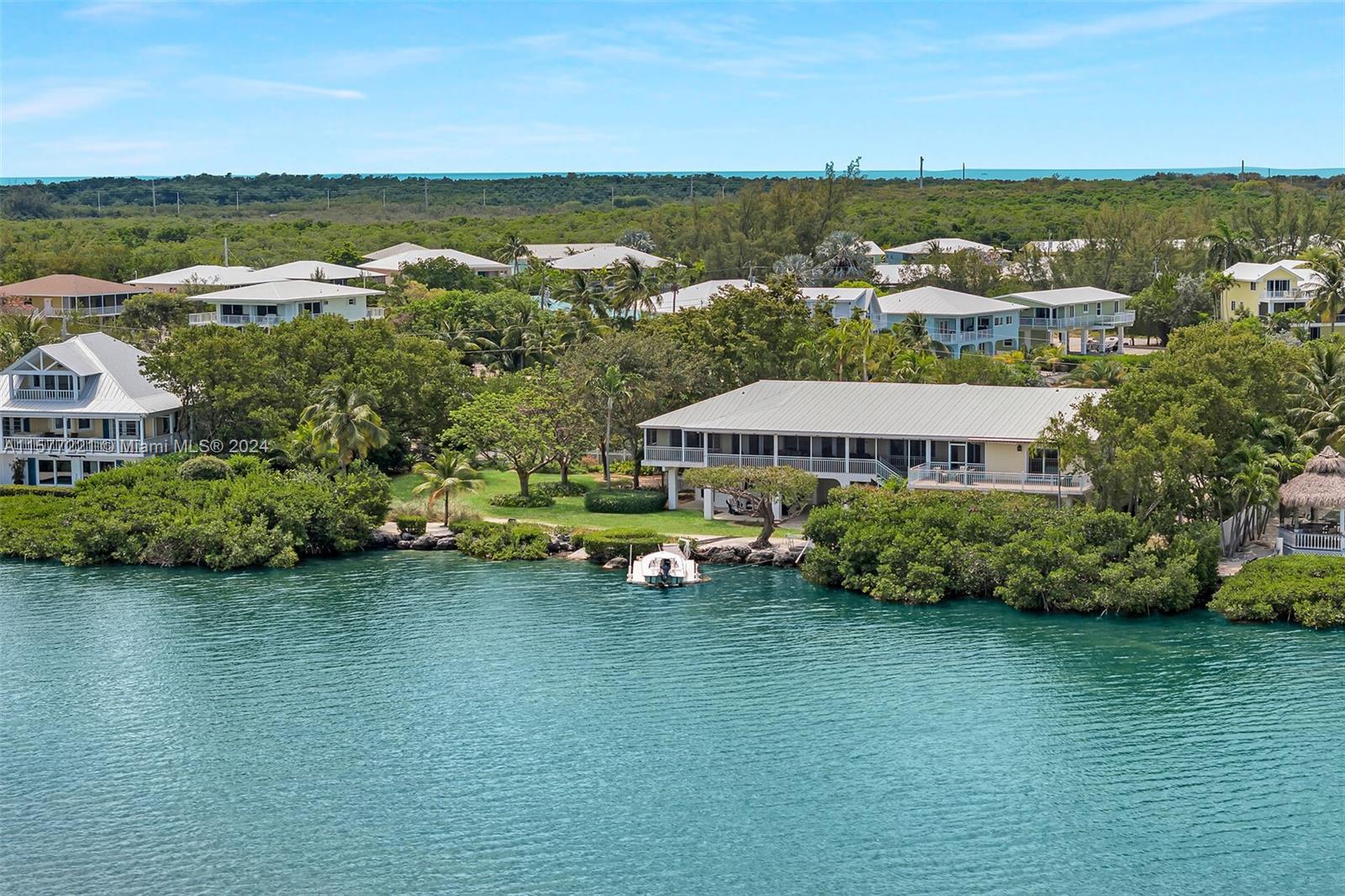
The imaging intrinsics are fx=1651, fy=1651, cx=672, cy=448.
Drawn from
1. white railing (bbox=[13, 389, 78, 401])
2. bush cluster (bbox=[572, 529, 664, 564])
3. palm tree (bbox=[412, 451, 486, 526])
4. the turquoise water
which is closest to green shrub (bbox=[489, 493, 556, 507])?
palm tree (bbox=[412, 451, 486, 526])

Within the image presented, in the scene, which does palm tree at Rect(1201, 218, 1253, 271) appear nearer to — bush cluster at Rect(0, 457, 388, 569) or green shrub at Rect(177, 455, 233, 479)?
bush cluster at Rect(0, 457, 388, 569)

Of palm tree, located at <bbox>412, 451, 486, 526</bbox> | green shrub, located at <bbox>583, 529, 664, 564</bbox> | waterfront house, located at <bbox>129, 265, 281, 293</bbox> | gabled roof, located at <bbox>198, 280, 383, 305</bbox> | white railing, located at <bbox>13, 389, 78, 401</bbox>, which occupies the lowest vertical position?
green shrub, located at <bbox>583, 529, 664, 564</bbox>

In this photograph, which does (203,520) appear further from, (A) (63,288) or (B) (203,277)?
(B) (203,277)

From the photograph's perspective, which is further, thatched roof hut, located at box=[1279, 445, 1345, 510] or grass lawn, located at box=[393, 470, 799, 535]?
grass lawn, located at box=[393, 470, 799, 535]

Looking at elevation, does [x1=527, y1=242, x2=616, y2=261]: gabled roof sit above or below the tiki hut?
above

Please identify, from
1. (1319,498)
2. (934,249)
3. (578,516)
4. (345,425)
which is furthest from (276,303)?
(1319,498)

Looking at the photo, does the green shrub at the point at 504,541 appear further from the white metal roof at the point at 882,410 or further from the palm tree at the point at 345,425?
the white metal roof at the point at 882,410
